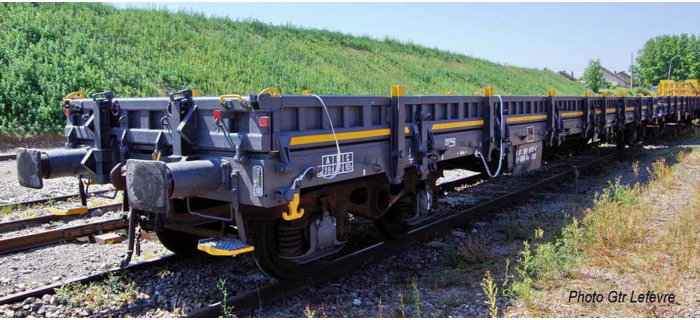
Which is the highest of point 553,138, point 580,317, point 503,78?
point 503,78

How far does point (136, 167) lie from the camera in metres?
4.62

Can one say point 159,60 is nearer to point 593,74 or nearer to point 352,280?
point 352,280

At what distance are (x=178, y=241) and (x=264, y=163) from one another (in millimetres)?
2311

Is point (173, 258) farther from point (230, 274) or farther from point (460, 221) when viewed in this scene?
point (460, 221)

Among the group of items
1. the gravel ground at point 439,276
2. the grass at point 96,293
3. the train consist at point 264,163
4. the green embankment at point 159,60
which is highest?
the green embankment at point 159,60

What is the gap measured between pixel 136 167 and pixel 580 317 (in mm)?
3951

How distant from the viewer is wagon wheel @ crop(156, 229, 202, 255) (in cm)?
620

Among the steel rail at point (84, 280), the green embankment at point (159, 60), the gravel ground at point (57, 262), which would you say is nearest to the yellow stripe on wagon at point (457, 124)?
the steel rail at point (84, 280)

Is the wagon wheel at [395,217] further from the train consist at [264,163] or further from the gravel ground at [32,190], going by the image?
the gravel ground at [32,190]

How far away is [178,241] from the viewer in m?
6.32

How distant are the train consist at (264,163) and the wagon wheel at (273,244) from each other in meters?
0.01

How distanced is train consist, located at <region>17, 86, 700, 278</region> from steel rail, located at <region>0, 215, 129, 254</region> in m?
1.31

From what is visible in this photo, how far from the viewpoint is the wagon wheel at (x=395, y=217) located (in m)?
6.98

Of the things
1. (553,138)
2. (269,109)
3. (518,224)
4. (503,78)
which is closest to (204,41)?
(553,138)
